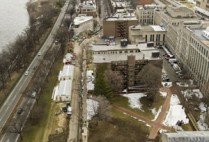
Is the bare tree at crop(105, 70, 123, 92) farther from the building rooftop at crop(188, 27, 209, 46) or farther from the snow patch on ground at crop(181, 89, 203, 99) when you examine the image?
the building rooftop at crop(188, 27, 209, 46)

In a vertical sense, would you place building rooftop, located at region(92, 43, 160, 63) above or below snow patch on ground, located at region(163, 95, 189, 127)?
above

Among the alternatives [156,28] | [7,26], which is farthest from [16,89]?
[7,26]

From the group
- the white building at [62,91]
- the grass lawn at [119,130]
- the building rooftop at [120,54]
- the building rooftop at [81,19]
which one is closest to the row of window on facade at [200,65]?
→ the building rooftop at [120,54]

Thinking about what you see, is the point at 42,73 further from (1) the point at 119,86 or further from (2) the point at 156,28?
(2) the point at 156,28

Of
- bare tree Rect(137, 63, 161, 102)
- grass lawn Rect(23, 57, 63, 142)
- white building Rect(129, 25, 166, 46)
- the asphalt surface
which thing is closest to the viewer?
grass lawn Rect(23, 57, 63, 142)

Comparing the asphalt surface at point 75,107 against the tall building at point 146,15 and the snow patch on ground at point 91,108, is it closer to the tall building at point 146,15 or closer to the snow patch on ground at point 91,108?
the snow patch on ground at point 91,108

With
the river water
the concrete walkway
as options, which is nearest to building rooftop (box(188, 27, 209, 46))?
the concrete walkway
